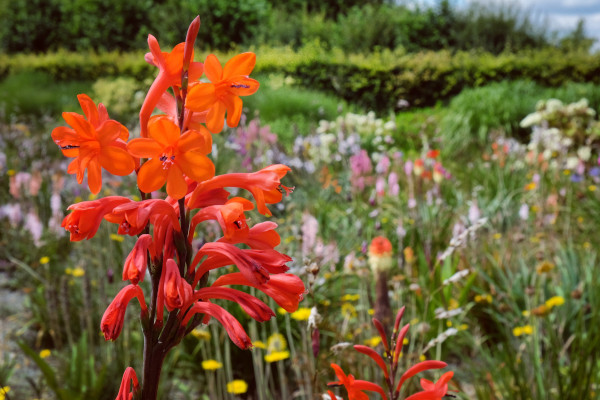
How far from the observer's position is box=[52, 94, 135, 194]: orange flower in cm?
74

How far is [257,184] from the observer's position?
0.81m

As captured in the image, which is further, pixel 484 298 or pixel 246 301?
pixel 484 298

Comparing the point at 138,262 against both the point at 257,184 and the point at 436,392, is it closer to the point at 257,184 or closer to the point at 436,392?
the point at 257,184

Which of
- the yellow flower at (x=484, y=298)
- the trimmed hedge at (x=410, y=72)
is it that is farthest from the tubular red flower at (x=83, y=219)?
the trimmed hedge at (x=410, y=72)

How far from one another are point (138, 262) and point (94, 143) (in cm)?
19

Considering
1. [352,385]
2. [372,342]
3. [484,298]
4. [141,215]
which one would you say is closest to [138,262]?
[141,215]

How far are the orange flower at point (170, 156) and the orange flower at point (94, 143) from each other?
0.03 meters

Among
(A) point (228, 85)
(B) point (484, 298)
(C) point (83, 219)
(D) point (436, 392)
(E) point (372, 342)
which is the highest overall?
(A) point (228, 85)

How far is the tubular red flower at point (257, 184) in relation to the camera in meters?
0.78

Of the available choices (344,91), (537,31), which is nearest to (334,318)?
(344,91)

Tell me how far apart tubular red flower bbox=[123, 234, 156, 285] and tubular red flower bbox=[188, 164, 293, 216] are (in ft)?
0.30

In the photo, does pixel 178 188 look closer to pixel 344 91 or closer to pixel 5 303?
pixel 5 303

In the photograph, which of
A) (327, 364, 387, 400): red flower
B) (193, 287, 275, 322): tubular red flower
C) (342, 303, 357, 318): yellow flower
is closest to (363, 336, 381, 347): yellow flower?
(342, 303, 357, 318): yellow flower

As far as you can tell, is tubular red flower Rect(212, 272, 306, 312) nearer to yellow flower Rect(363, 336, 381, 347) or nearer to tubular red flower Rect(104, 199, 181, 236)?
tubular red flower Rect(104, 199, 181, 236)
